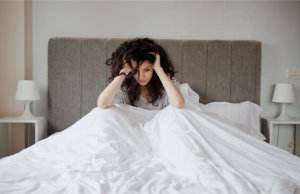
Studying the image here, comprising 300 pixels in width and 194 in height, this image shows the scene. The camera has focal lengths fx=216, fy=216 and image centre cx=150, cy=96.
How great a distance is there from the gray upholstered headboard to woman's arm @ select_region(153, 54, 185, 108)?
859 millimetres

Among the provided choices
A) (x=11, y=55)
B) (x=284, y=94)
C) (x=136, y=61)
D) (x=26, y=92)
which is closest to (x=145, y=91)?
(x=136, y=61)

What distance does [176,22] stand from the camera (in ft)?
8.72

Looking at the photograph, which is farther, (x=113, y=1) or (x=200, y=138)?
(x=113, y=1)

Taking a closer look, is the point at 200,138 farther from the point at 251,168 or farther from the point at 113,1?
the point at 113,1

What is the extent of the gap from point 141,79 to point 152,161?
2.44 ft

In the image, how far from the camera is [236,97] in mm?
2484

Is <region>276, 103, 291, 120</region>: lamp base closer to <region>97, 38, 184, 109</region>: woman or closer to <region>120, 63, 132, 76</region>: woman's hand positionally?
<region>97, 38, 184, 109</region>: woman

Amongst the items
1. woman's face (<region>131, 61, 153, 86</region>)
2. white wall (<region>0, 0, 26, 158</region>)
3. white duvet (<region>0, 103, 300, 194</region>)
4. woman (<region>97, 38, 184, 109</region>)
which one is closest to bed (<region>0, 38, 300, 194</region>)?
white duvet (<region>0, 103, 300, 194</region>)

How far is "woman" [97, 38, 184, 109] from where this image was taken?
5.08ft

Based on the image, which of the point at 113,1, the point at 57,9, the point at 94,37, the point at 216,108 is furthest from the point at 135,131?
the point at 57,9

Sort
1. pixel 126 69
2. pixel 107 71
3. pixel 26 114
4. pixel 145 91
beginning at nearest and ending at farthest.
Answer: pixel 126 69
pixel 145 91
pixel 26 114
pixel 107 71

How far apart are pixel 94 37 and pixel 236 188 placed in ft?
7.77

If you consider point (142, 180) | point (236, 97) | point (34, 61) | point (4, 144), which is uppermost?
point (34, 61)

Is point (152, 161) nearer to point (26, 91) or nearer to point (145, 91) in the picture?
point (145, 91)
